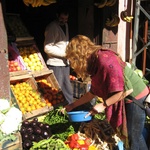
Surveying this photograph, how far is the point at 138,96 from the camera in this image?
3314mm

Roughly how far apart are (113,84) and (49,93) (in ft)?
8.14

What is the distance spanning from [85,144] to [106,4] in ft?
12.5

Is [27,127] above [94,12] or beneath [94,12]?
beneath

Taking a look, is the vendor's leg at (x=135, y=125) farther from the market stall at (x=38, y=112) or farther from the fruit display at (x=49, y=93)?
the fruit display at (x=49, y=93)

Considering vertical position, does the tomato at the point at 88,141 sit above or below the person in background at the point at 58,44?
below

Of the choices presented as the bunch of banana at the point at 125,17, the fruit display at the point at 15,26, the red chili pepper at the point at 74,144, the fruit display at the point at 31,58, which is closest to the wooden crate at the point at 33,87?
the fruit display at the point at 31,58

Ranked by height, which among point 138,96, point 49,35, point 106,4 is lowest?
point 138,96

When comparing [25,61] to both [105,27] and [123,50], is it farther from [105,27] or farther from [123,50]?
[123,50]

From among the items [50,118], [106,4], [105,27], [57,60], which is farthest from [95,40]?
[50,118]

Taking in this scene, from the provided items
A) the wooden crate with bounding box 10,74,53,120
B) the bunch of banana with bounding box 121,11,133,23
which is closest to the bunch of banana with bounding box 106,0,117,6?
the bunch of banana with bounding box 121,11,133,23

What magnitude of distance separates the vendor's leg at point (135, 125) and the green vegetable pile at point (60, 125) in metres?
1.12

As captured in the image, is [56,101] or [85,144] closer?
[85,144]

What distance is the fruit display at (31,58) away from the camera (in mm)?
5348

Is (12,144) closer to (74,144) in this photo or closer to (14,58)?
(74,144)
